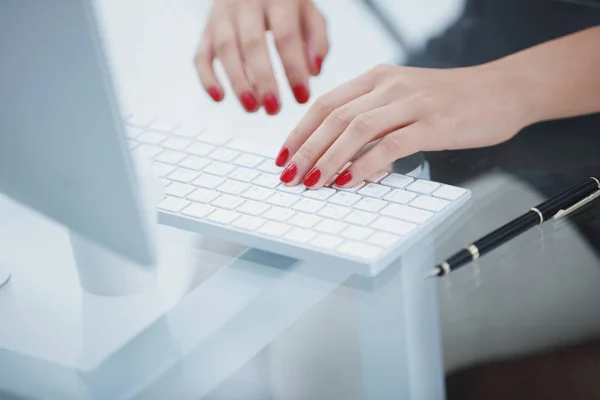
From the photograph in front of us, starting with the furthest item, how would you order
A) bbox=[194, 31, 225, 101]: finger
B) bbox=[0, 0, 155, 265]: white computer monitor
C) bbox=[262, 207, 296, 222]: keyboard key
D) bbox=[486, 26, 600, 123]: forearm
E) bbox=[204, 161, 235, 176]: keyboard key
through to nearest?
bbox=[194, 31, 225, 101]: finger < bbox=[486, 26, 600, 123]: forearm < bbox=[204, 161, 235, 176]: keyboard key < bbox=[262, 207, 296, 222]: keyboard key < bbox=[0, 0, 155, 265]: white computer monitor

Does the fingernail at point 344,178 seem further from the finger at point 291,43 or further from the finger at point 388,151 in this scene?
the finger at point 291,43

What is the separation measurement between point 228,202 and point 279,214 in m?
0.06

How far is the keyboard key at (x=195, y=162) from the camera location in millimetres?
849

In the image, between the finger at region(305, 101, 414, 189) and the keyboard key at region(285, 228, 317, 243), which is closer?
the keyboard key at region(285, 228, 317, 243)

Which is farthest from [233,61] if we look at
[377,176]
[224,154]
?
[377,176]

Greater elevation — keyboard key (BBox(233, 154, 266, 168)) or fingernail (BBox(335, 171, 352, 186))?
fingernail (BBox(335, 171, 352, 186))

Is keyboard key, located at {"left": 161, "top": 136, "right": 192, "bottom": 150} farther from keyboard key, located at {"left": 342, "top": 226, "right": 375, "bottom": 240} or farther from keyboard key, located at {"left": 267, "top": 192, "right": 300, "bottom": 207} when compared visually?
keyboard key, located at {"left": 342, "top": 226, "right": 375, "bottom": 240}

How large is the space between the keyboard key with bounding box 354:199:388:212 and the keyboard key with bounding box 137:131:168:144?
0.27m

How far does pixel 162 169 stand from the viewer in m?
0.85

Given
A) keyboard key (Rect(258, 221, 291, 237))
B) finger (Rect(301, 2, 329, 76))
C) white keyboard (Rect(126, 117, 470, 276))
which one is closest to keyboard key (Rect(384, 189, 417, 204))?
white keyboard (Rect(126, 117, 470, 276))

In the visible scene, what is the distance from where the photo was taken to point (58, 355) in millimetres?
644

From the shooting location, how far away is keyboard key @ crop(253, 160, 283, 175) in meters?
0.83

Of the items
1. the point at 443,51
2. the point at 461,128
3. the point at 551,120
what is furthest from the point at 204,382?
the point at 443,51

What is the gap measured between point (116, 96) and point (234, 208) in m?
0.16
